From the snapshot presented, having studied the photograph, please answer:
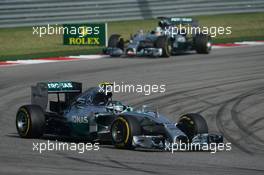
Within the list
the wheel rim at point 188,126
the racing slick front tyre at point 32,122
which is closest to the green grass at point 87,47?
the racing slick front tyre at point 32,122

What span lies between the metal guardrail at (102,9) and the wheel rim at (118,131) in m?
22.9

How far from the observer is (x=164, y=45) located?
30.4m

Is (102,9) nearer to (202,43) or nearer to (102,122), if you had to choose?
(202,43)

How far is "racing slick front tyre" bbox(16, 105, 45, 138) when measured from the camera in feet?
50.3

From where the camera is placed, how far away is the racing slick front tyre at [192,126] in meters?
14.6

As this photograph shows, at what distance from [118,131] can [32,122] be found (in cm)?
188

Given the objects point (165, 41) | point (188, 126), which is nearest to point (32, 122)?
point (188, 126)

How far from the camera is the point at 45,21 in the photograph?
37.4 m

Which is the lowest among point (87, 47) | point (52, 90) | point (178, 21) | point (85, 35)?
point (52, 90)

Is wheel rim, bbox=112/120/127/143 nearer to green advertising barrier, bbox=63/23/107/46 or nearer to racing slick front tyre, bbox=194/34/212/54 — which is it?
racing slick front tyre, bbox=194/34/212/54

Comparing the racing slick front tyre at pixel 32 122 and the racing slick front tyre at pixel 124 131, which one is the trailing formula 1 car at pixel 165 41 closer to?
the racing slick front tyre at pixel 32 122

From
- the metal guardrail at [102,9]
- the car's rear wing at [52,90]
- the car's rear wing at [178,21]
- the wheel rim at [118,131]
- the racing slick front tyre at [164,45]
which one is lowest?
the wheel rim at [118,131]

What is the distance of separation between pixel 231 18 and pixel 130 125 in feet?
96.6

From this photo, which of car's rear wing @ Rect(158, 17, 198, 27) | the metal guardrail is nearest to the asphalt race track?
car's rear wing @ Rect(158, 17, 198, 27)
